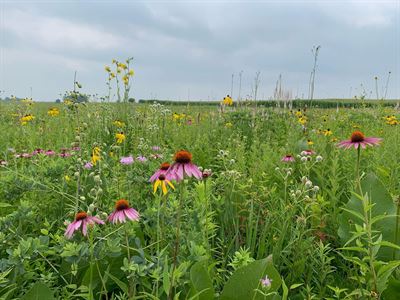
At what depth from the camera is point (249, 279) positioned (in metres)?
1.28

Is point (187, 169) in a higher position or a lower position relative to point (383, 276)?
higher

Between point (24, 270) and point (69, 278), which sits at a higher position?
point (24, 270)

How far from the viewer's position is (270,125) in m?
5.92

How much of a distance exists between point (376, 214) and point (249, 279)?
796mm

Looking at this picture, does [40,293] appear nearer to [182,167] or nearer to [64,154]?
[182,167]

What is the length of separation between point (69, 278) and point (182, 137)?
2979 millimetres

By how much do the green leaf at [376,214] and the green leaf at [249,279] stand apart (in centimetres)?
57

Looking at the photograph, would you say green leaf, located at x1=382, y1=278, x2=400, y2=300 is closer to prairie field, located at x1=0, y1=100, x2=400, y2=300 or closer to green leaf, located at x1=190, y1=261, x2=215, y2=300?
prairie field, located at x1=0, y1=100, x2=400, y2=300

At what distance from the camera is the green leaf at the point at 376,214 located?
5.69ft

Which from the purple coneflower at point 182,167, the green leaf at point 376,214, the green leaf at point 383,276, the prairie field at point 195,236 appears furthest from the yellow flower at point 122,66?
the green leaf at point 383,276

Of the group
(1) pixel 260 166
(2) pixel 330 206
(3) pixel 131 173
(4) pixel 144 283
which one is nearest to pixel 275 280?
(4) pixel 144 283

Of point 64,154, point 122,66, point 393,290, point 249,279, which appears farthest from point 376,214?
point 122,66

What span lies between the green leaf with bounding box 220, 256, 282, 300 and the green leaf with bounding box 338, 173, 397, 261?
568 millimetres

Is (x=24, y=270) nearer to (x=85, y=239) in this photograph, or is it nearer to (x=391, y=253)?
(x=85, y=239)
